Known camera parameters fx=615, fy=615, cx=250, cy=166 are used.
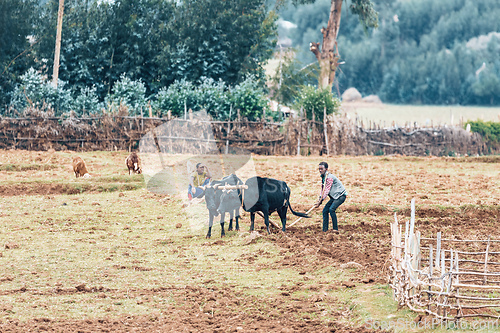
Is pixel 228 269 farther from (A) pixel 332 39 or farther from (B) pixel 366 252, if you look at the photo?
(A) pixel 332 39

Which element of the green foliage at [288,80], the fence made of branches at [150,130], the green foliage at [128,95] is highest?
the green foliage at [288,80]

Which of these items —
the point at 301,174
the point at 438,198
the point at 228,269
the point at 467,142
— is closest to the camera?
the point at 228,269

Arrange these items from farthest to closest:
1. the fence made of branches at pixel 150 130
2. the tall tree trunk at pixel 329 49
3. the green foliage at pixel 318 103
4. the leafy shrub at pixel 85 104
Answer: the tall tree trunk at pixel 329 49, the leafy shrub at pixel 85 104, the green foliage at pixel 318 103, the fence made of branches at pixel 150 130

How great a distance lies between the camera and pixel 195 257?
36.9 ft

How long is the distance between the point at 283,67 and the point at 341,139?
19.0m

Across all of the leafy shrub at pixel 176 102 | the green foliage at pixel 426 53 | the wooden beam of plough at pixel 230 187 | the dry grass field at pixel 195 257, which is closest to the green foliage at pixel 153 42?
the leafy shrub at pixel 176 102

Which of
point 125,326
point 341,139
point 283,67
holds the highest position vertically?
point 283,67

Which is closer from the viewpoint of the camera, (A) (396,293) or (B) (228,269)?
(A) (396,293)

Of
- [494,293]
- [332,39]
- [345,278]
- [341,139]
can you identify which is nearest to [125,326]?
A: [345,278]

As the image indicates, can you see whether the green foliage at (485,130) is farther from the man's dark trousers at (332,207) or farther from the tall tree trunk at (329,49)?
the man's dark trousers at (332,207)

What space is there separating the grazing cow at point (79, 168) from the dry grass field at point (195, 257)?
0.82 meters

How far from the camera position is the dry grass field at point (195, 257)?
812 cm

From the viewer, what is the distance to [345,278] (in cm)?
938

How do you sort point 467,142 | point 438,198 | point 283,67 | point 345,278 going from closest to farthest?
point 345,278, point 438,198, point 467,142, point 283,67
